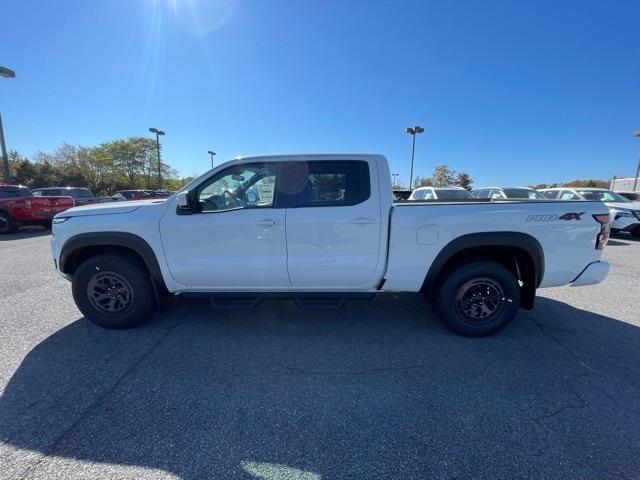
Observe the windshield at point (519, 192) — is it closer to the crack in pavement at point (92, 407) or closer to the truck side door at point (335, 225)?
the truck side door at point (335, 225)

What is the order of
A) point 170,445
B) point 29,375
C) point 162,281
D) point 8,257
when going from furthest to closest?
point 8,257 < point 162,281 < point 29,375 < point 170,445

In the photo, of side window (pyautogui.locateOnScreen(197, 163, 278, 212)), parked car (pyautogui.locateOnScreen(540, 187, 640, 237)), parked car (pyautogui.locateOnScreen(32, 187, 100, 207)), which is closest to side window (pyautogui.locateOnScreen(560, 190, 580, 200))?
parked car (pyautogui.locateOnScreen(540, 187, 640, 237))

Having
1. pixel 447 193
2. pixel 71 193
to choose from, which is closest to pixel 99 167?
pixel 71 193

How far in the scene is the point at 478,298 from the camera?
3357 mm

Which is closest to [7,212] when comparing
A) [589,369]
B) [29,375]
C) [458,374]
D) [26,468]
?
[29,375]

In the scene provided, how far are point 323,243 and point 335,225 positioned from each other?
228 mm

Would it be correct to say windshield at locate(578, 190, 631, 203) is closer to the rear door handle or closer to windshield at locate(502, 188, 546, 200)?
windshield at locate(502, 188, 546, 200)

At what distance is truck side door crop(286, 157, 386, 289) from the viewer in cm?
317

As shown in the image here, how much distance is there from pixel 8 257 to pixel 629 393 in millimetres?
10880

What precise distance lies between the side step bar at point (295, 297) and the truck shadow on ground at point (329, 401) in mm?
349

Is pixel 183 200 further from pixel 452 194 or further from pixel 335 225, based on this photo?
pixel 452 194

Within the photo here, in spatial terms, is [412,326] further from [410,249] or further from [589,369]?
[589,369]

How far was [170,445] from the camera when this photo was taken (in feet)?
6.51

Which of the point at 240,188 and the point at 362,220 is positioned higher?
the point at 240,188
